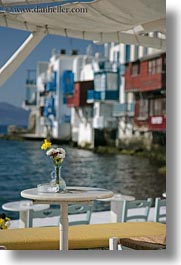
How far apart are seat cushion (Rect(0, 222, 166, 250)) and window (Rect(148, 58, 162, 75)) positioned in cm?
843

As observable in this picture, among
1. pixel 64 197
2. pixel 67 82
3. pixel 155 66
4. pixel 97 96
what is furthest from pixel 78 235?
pixel 155 66

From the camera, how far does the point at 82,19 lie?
3.79 meters

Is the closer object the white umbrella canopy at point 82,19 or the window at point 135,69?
the white umbrella canopy at point 82,19

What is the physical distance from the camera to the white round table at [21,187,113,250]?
309 centimetres

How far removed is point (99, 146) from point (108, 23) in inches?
207

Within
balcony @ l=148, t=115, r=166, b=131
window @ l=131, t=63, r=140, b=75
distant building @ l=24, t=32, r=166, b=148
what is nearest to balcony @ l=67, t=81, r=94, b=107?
distant building @ l=24, t=32, r=166, b=148

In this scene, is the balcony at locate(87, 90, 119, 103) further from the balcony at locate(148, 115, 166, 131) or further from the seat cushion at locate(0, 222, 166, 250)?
the seat cushion at locate(0, 222, 166, 250)

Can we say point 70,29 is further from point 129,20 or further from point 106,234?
point 106,234

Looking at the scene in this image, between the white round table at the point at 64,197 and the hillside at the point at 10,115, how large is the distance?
157cm

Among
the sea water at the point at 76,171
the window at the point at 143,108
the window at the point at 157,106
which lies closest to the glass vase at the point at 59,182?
the sea water at the point at 76,171

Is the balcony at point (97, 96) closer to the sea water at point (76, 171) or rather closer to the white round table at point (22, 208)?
the sea water at point (76, 171)

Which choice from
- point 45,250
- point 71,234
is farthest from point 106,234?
point 45,250

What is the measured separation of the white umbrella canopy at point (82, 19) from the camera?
3.52 meters

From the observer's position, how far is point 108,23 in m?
3.89
